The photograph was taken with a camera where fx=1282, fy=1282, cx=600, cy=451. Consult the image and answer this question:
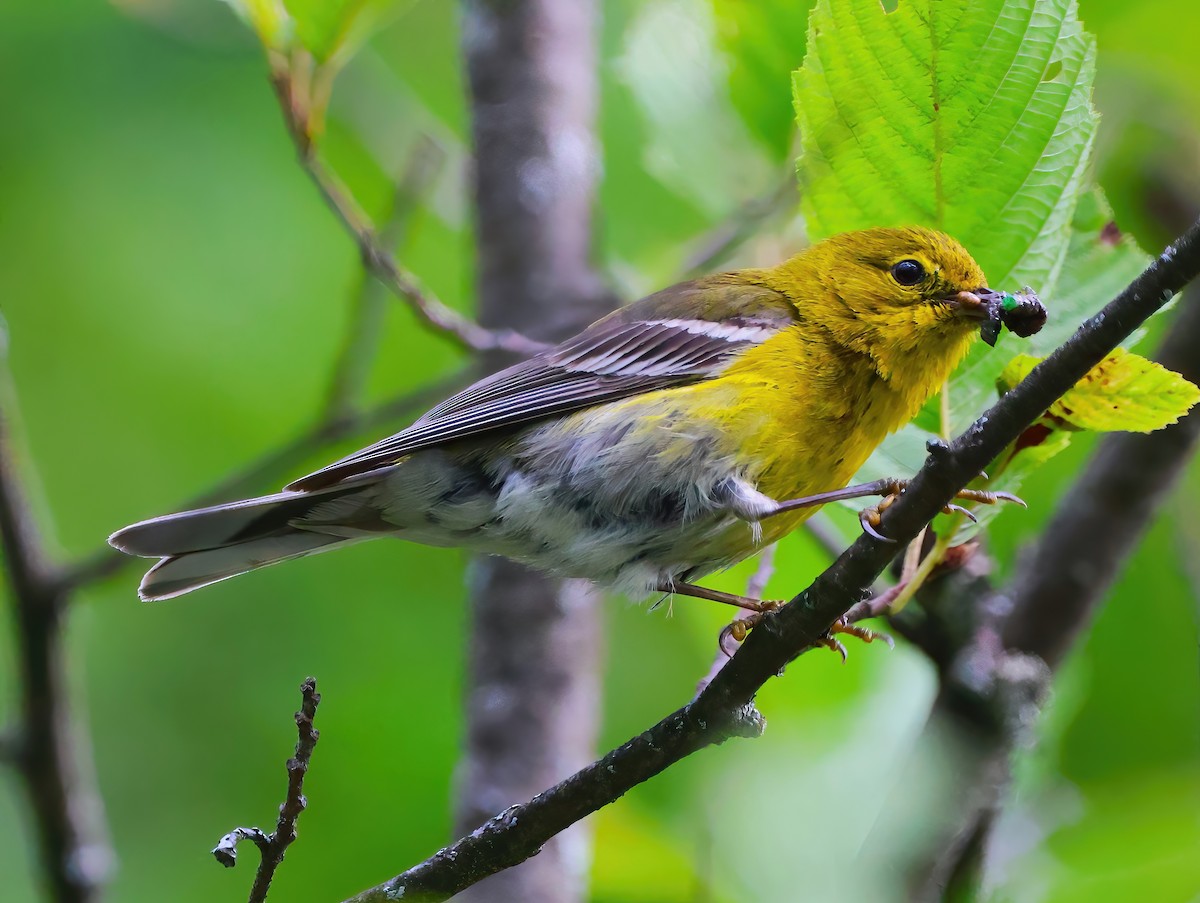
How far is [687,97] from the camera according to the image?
4.98 m

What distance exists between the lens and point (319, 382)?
265 inches

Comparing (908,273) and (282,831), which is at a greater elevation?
(908,273)

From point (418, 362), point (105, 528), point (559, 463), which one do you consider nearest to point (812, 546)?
point (559, 463)

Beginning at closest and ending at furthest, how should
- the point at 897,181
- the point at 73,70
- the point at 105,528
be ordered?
the point at 897,181, the point at 105,528, the point at 73,70

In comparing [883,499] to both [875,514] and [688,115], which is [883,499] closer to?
[875,514]

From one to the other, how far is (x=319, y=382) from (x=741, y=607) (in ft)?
12.0

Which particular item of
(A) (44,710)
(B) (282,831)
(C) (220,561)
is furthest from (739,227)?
(B) (282,831)

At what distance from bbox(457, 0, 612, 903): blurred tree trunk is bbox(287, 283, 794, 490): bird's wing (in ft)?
2.66

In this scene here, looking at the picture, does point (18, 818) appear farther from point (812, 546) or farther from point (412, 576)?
point (812, 546)

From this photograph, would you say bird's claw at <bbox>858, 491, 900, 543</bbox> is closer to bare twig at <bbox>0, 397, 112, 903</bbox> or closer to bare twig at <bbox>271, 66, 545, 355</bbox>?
bare twig at <bbox>271, 66, 545, 355</bbox>

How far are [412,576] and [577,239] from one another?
2167 mm

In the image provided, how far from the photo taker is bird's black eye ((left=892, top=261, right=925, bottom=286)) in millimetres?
4043

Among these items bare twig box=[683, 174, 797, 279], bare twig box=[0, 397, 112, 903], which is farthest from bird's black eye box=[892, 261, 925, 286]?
bare twig box=[0, 397, 112, 903]

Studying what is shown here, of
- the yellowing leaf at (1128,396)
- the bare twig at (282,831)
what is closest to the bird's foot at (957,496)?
the yellowing leaf at (1128,396)
